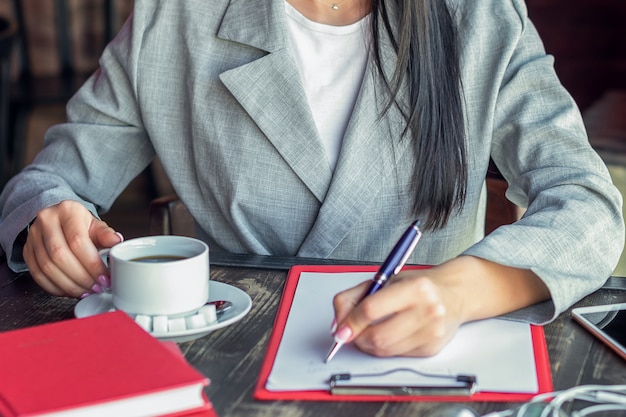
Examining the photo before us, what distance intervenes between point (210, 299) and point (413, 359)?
230mm

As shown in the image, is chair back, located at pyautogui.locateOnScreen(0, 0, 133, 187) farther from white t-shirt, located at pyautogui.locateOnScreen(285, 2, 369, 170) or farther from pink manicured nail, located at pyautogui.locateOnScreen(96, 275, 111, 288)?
pink manicured nail, located at pyautogui.locateOnScreen(96, 275, 111, 288)

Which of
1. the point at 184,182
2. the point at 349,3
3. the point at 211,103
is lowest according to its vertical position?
the point at 184,182

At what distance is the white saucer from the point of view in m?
0.84

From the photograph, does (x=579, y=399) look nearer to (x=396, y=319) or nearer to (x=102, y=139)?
(x=396, y=319)

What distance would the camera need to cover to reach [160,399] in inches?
27.6

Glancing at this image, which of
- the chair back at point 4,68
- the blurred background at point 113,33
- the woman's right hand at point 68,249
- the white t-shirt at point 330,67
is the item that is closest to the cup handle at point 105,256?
the woman's right hand at point 68,249

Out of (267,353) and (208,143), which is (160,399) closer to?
(267,353)

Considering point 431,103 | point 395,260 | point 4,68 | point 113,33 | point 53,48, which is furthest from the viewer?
point 53,48

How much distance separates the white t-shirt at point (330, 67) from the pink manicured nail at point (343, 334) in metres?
0.46

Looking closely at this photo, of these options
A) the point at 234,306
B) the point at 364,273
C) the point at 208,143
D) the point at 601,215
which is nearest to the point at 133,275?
the point at 234,306

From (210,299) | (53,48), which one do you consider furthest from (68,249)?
(53,48)

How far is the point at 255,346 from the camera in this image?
33.3 inches

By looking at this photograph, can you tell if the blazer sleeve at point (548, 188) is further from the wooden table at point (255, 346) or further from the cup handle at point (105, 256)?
the cup handle at point (105, 256)

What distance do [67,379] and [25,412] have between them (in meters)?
0.05
